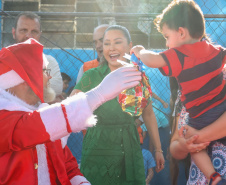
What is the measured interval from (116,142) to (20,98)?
99 cm

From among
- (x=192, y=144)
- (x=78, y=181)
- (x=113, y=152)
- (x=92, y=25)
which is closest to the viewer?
(x=192, y=144)

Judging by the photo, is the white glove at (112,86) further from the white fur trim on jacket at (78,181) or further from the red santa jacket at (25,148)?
the white fur trim on jacket at (78,181)

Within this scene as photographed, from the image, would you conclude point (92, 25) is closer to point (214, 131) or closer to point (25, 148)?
point (214, 131)

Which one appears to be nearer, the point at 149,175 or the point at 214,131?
the point at 214,131

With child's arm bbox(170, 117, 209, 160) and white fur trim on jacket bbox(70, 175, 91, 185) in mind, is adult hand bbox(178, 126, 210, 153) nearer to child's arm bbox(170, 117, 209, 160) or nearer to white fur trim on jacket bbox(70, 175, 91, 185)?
child's arm bbox(170, 117, 209, 160)

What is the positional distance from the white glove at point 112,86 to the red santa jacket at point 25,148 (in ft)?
0.61

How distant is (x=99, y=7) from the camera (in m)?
7.29

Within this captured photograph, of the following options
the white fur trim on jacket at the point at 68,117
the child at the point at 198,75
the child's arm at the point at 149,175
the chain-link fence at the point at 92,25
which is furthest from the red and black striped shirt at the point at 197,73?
the child's arm at the point at 149,175

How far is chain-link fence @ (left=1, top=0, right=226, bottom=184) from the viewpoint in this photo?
387 centimetres

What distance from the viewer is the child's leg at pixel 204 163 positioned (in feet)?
5.35

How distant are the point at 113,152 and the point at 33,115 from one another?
1106 mm

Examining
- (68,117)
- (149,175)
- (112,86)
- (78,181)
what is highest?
(112,86)

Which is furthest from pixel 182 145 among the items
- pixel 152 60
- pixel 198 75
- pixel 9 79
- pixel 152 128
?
pixel 9 79

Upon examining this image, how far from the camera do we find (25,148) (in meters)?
1.49
